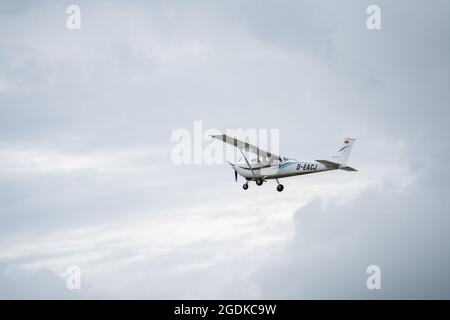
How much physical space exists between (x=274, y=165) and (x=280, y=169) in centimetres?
66

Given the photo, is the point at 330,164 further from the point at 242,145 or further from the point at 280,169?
the point at 242,145

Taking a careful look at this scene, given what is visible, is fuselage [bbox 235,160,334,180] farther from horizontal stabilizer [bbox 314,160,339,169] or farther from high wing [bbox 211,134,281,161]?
high wing [bbox 211,134,281,161]

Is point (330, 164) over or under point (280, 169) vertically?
over

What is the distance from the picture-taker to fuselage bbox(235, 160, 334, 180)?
5794cm

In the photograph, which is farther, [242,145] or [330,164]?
[242,145]

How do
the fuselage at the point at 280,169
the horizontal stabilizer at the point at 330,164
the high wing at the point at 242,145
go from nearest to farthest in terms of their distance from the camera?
the horizontal stabilizer at the point at 330,164 < the fuselage at the point at 280,169 < the high wing at the point at 242,145

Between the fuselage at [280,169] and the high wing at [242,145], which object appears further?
the high wing at [242,145]

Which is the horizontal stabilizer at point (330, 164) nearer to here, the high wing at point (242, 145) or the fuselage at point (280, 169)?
the fuselage at point (280, 169)

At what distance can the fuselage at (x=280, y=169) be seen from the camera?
57.9 meters

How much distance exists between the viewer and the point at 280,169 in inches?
2323

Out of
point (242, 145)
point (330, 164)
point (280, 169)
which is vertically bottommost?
point (280, 169)
